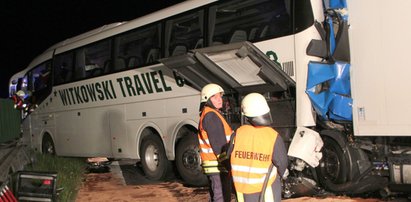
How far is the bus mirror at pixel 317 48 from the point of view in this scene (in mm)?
7104

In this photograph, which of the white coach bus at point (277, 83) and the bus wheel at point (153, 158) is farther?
the bus wheel at point (153, 158)

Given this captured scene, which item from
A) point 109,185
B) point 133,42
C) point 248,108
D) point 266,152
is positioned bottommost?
point 109,185

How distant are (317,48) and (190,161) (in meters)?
3.43

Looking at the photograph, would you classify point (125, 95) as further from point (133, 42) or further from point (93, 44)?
point (93, 44)

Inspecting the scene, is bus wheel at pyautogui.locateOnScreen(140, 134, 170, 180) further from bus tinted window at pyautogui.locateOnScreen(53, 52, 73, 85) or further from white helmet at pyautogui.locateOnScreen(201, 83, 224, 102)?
white helmet at pyautogui.locateOnScreen(201, 83, 224, 102)

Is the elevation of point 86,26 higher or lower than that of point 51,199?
higher

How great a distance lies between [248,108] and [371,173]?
338 cm

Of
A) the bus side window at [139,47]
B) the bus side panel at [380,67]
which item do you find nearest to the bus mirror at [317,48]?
the bus side panel at [380,67]

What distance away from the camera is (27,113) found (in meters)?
16.1

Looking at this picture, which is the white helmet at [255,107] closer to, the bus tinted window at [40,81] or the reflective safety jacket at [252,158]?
the reflective safety jacket at [252,158]

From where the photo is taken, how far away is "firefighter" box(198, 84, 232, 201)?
5.57m

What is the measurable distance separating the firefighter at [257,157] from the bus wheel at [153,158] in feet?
19.9

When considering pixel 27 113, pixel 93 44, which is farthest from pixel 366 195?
pixel 27 113

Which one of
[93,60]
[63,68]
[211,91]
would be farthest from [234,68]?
[63,68]
